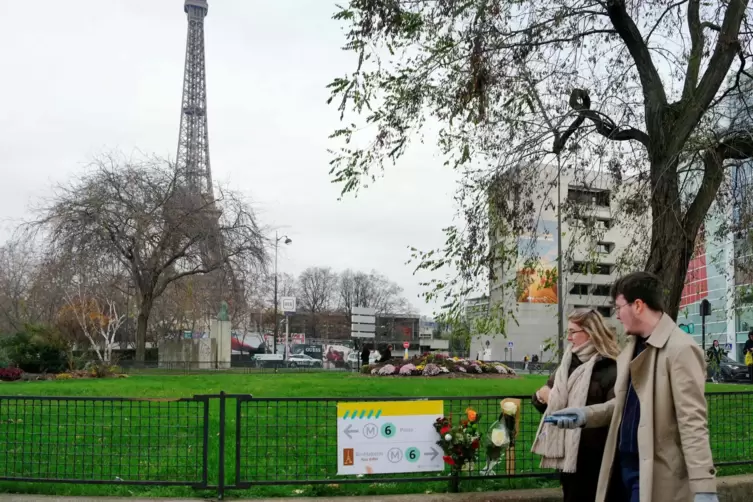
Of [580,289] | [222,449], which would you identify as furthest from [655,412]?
[580,289]

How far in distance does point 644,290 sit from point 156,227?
31424mm

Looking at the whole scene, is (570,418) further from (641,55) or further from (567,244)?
(641,55)

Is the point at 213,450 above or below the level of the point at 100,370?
above

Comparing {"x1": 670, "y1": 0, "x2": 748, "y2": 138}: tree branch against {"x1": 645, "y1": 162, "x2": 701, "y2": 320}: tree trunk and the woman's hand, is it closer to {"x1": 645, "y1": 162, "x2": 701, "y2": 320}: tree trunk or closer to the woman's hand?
{"x1": 645, "y1": 162, "x2": 701, "y2": 320}: tree trunk

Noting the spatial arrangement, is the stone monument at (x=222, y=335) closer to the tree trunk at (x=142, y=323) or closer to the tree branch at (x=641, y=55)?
the tree trunk at (x=142, y=323)

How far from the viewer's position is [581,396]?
4.64 meters

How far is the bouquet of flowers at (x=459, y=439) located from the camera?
20.3 ft

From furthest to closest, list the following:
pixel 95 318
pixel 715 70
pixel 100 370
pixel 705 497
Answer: pixel 95 318
pixel 100 370
pixel 715 70
pixel 705 497

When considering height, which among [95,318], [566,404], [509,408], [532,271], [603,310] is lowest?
[95,318]

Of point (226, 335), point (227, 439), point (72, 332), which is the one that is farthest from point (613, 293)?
point (72, 332)

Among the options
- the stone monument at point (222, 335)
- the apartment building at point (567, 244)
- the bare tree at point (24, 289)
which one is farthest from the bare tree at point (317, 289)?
the apartment building at point (567, 244)

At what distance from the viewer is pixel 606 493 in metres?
3.74

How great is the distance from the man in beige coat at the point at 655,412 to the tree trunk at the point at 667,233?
13.2 feet

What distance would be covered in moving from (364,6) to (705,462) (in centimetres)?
592
